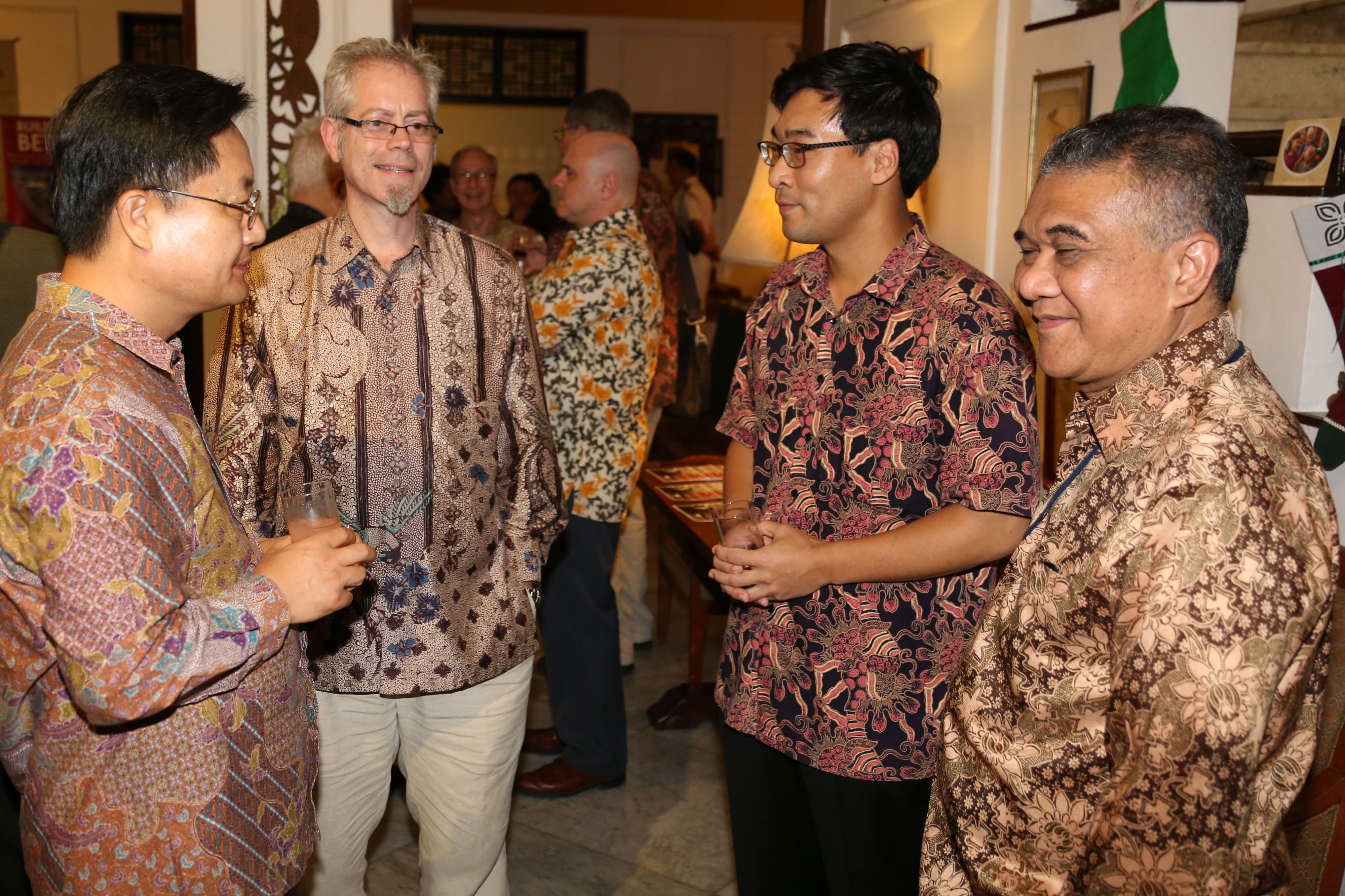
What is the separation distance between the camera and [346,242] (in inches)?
78.1

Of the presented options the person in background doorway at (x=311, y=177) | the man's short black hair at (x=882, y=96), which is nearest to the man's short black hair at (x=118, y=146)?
the man's short black hair at (x=882, y=96)

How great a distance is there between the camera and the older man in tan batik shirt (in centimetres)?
104

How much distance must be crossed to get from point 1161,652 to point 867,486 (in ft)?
2.48

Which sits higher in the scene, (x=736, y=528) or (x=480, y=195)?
(x=480, y=195)

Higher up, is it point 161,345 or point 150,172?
point 150,172

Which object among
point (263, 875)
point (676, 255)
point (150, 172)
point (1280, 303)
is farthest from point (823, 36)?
point (263, 875)

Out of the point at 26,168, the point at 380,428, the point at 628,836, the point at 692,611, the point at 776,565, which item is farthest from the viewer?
the point at 26,168

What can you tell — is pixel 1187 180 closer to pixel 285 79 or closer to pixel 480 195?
pixel 285 79

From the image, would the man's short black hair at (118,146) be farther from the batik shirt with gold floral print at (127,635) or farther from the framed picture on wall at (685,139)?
the framed picture on wall at (685,139)

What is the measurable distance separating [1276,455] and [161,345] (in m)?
1.36

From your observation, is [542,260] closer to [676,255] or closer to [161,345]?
[676,255]

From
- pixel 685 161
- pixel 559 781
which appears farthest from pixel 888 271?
pixel 685 161

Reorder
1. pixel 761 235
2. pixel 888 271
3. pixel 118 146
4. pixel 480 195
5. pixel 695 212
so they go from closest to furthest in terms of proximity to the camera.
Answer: pixel 118 146, pixel 888 271, pixel 761 235, pixel 480 195, pixel 695 212

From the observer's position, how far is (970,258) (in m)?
3.19
